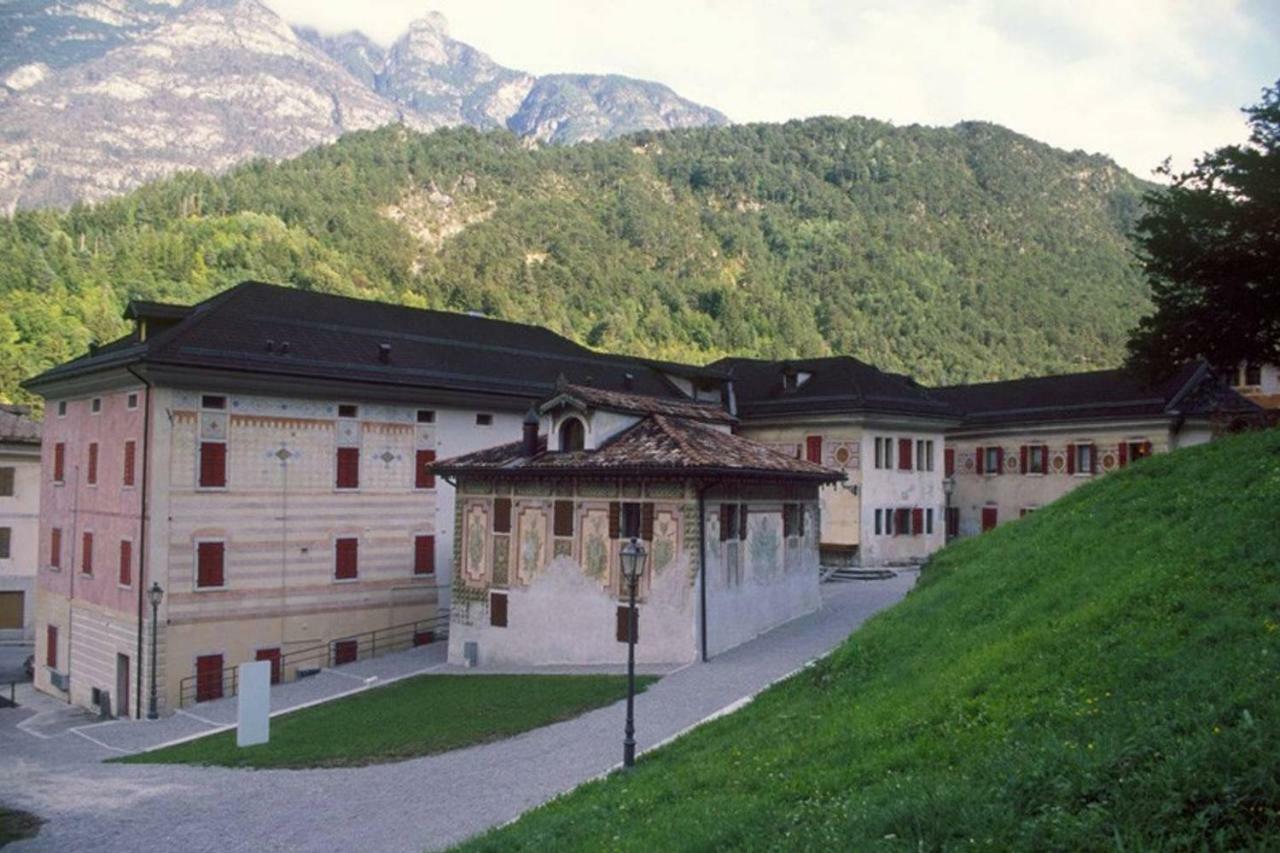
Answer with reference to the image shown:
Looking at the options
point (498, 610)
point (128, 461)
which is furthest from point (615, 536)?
point (128, 461)

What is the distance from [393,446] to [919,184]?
141760mm

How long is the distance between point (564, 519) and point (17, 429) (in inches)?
1487

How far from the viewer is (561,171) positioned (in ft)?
547

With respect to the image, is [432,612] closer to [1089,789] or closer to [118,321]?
[1089,789]

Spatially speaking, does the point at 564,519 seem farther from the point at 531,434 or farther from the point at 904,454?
the point at 904,454

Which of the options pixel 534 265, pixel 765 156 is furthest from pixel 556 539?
pixel 765 156

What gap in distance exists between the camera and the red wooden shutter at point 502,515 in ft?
99.7

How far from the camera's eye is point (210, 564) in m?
33.2

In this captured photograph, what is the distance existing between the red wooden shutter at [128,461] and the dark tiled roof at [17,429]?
23110mm

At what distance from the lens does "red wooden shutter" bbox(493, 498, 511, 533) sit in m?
30.4

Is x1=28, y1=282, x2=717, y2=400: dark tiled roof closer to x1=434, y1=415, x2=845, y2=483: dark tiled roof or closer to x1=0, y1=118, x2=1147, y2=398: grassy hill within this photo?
x1=434, y1=415, x2=845, y2=483: dark tiled roof

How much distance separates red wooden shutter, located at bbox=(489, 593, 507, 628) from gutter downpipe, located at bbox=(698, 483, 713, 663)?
627 cm

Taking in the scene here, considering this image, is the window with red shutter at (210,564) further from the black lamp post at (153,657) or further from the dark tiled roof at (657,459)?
the dark tiled roof at (657,459)

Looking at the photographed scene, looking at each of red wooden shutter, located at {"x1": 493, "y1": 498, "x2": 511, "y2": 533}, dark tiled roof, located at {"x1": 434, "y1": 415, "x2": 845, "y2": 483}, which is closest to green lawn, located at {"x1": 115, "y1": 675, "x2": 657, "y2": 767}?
red wooden shutter, located at {"x1": 493, "y1": 498, "x2": 511, "y2": 533}
